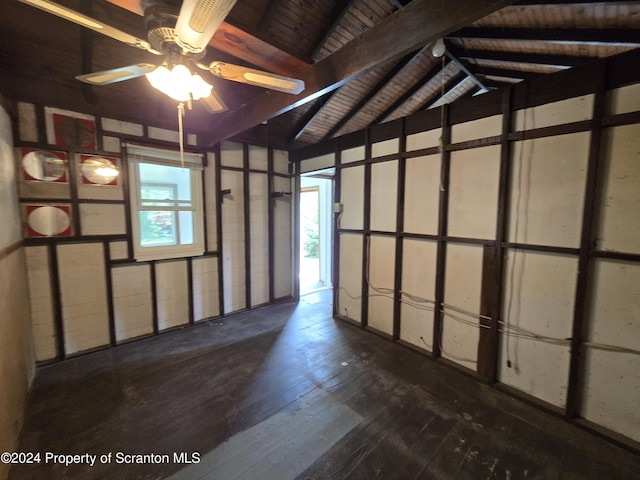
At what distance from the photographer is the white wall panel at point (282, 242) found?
15.1 ft

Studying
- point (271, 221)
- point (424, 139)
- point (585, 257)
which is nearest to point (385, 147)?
point (424, 139)

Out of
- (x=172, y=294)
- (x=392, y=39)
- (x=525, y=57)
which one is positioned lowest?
(x=172, y=294)

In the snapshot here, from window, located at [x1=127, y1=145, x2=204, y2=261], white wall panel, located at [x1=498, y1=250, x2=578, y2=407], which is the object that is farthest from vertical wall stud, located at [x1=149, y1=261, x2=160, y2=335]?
white wall panel, located at [x1=498, y1=250, x2=578, y2=407]

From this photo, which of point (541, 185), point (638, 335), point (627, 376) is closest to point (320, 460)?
point (627, 376)

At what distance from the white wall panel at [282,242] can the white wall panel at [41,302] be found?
2.77 meters

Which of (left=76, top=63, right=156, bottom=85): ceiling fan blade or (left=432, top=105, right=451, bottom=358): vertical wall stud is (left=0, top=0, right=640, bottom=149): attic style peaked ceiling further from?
(left=432, top=105, right=451, bottom=358): vertical wall stud

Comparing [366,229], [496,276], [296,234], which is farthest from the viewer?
[296,234]

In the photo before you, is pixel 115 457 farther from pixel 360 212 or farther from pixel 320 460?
pixel 360 212

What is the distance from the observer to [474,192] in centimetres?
250

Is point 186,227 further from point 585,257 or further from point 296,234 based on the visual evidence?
point 585,257

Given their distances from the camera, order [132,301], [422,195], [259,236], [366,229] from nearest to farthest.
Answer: [422,195] → [132,301] → [366,229] → [259,236]

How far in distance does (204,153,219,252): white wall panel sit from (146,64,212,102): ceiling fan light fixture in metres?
2.19

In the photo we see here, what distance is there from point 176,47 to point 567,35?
281 centimetres

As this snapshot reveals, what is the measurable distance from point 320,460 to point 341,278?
2423 millimetres
